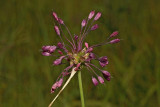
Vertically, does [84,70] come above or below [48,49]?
above

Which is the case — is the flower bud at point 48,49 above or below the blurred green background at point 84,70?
below

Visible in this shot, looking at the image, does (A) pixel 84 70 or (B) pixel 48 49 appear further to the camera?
(A) pixel 84 70

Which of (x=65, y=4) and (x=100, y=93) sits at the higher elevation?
(x=65, y=4)

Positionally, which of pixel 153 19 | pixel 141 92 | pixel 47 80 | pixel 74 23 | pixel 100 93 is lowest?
pixel 141 92

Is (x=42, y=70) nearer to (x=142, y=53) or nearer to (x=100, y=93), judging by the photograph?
(x=100, y=93)

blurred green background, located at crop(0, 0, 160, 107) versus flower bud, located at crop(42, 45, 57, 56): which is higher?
blurred green background, located at crop(0, 0, 160, 107)

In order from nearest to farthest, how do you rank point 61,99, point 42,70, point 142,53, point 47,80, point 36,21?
point 61,99 → point 47,80 → point 42,70 → point 142,53 → point 36,21

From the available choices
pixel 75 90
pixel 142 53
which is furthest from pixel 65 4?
pixel 75 90

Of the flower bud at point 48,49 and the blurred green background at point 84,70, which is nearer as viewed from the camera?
the flower bud at point 48,49
